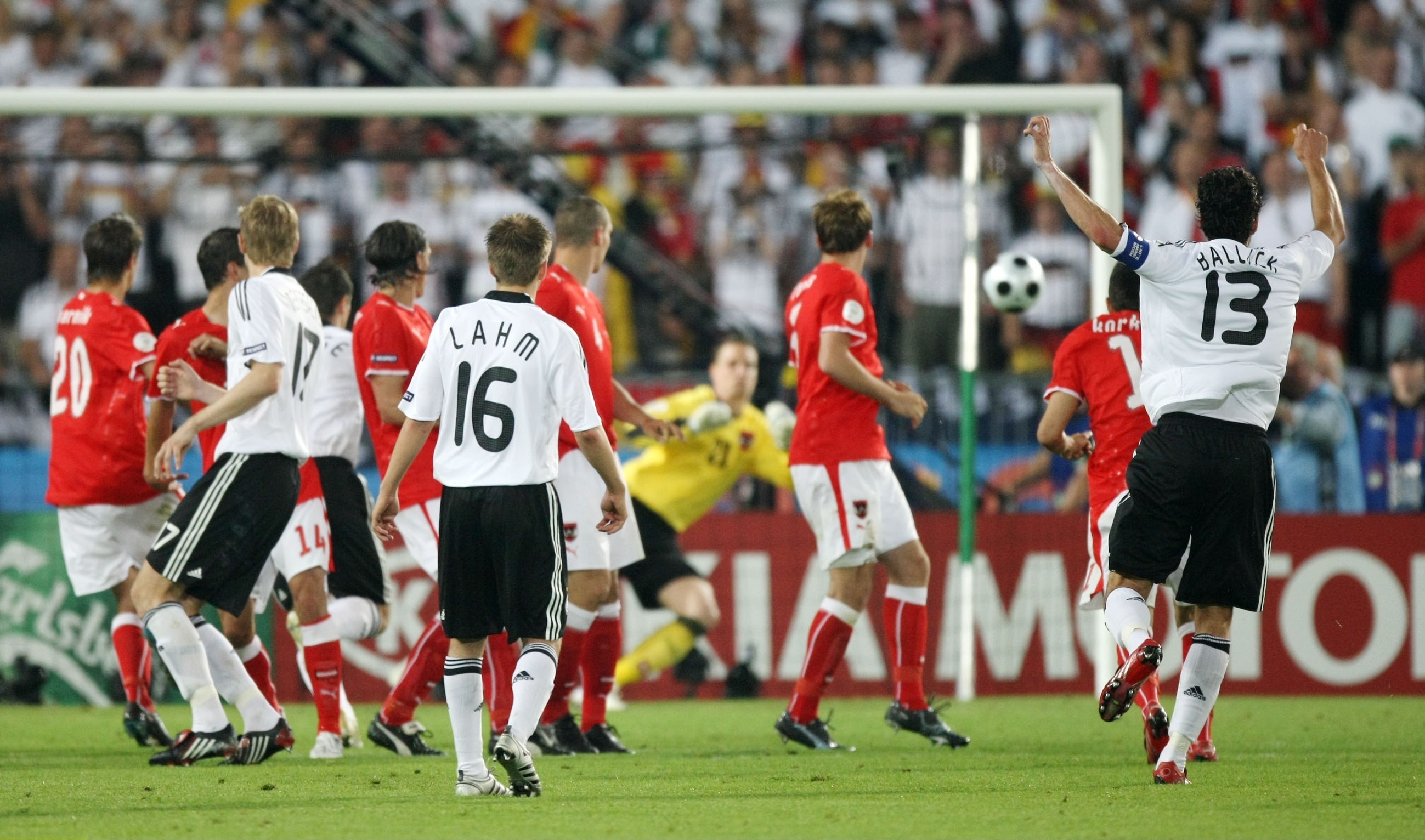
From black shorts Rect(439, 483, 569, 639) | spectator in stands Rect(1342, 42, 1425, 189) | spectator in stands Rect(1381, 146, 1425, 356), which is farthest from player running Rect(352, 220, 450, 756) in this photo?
spectator in stands Rect(1342, 42, 1425, 189)

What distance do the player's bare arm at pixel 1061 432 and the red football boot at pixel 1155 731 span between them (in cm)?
110

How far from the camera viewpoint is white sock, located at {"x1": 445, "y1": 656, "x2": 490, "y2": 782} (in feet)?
18.9

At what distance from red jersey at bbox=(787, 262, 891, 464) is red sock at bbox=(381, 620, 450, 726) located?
177cm

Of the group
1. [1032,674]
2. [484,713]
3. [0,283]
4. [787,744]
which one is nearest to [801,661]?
[1032,674]

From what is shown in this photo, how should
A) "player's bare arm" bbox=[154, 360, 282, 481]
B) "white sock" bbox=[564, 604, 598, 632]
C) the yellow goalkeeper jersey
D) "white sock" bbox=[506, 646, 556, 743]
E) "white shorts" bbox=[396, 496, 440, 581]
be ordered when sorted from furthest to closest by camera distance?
1. the yellow goalkeeper jersey
2. "white sock" bbox=[564, 604, 598, 632]
3. "white shorts" bbox=[396, 496, 440, 581]
4. "player's bare arm" bbox=[154, 360, 282, 481]
5. "white sock" bbox=[506, 646, 556, 743]

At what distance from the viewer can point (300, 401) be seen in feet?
22.4

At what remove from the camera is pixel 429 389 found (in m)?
5.82

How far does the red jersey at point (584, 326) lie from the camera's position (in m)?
7.18

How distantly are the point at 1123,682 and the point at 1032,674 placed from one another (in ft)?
16.6

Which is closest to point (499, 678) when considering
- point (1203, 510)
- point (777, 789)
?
point (777, 789)

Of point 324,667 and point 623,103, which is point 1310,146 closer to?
point 623,103

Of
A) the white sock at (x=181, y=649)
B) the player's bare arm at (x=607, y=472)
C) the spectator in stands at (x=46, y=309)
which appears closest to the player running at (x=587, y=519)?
the player's bare arm at (x=607, y=472)

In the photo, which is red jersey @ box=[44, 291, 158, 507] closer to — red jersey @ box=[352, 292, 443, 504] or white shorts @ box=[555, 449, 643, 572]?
red jersey @ box=[352, 292, 443, 504]

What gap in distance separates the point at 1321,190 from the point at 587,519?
3225 mm
